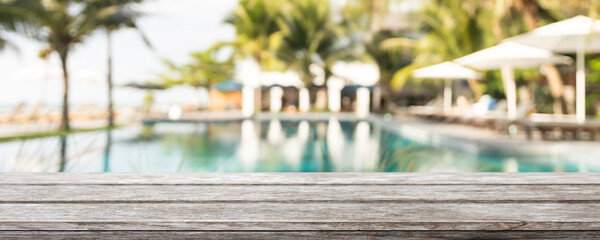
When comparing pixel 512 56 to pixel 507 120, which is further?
pixel 512 56

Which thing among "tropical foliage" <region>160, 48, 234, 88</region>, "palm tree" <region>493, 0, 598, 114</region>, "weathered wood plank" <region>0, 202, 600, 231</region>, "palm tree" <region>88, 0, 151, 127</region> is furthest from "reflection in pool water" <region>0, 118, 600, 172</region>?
"tropical foliage" <region>160, 48, 234, 88</region>

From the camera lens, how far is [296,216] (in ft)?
4.95

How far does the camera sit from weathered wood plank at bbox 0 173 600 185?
68.5 inches

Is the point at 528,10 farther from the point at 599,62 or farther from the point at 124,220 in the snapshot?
the point at 124,220

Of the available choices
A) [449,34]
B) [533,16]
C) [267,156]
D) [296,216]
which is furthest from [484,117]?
[296,216]

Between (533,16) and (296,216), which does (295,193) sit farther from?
(533,16)

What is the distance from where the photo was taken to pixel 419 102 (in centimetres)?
2988

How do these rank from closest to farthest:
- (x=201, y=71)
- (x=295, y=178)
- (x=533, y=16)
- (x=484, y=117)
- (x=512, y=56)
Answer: (x=295, y=178)
(x=512, y=56)
(x=484, y=117)
(x=533, y=16)
(x=201, y=71)

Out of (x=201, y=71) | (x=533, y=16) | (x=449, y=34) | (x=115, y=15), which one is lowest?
(x=201, y=71)

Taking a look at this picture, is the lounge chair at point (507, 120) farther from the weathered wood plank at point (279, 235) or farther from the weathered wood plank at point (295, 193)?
the weathered wood plank at point (279, 235)

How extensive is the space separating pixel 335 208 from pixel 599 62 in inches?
524

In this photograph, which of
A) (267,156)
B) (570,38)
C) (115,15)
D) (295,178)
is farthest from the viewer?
(115,15)

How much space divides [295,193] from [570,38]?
28.4 ft

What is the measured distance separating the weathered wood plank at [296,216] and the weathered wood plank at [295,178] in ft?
0.58
